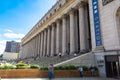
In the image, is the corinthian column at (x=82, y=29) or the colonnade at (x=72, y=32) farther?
the colonnade at (x=72, y=32)

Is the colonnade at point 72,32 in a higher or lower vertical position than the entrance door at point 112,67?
higher

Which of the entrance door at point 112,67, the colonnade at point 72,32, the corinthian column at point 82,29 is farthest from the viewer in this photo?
the colonnade at point 72,32

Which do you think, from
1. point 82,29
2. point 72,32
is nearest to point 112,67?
point 82,29

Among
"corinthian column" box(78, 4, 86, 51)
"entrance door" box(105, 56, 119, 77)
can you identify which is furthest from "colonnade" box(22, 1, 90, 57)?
"entrance door" box(105, 56, 119, 77)

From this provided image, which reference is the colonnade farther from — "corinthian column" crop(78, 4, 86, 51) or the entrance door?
the entrance door

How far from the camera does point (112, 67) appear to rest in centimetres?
2083

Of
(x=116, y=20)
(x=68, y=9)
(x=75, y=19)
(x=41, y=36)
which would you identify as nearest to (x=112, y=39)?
(x=116, y=20)

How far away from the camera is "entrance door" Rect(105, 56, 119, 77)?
2023cm

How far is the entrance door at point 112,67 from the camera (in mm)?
20234

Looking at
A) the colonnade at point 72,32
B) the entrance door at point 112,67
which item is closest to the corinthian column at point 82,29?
the colonnade at point 72,32

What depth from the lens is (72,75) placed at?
19.5 meters

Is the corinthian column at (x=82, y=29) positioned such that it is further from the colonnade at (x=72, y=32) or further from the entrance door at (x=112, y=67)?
the entrance door at (x=112, y=67)

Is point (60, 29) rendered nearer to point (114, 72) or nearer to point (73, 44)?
point (73, 44)

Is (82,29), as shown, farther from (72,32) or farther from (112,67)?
(112,67)
